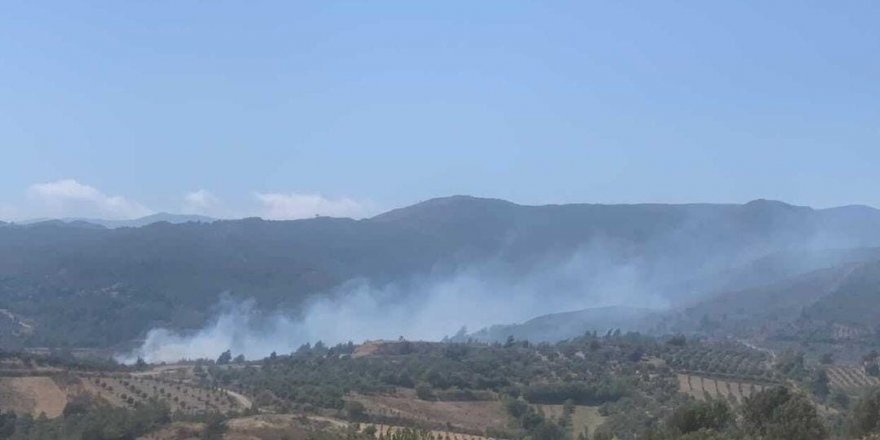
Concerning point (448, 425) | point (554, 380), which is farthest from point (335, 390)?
point (554, 380)

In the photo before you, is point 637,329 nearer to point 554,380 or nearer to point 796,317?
point 796,317

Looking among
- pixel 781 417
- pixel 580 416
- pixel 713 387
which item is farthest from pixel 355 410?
pixel 781 417

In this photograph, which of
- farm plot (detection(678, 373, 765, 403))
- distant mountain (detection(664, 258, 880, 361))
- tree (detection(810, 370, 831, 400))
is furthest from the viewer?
distant mountain (detection(664, 258, 880, 361))

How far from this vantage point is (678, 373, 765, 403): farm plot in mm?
80000

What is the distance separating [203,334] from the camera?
6570 inches

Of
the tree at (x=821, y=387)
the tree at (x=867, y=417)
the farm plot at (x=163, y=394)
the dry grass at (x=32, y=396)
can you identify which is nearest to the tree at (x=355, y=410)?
the farm plot at (x=163, y=394)

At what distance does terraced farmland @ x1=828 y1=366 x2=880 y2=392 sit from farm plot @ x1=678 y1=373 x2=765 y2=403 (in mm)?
9462

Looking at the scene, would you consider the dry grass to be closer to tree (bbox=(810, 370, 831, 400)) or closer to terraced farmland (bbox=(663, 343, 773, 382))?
terraced farmland (bbox=(663, 343, 773, 382))

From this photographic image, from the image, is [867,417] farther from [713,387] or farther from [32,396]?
[32,396]

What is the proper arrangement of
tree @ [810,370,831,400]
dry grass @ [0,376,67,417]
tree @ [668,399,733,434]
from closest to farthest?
tree @ [668,399,733,434] < dry grass @ [0,376,67,417] < tree @ [810,370,831,400]

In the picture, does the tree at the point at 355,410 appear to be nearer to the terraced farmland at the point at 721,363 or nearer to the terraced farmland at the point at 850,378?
the terraced farmland at the point at 721,363

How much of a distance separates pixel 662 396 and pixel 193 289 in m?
130

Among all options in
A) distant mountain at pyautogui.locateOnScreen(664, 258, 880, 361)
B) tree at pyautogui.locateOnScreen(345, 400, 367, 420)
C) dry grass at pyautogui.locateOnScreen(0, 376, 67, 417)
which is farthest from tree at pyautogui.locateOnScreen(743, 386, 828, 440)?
distant mountain at pyautogui.locateOnScreen(664, 258, 880, 361)

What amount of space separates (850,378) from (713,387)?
1990cm
